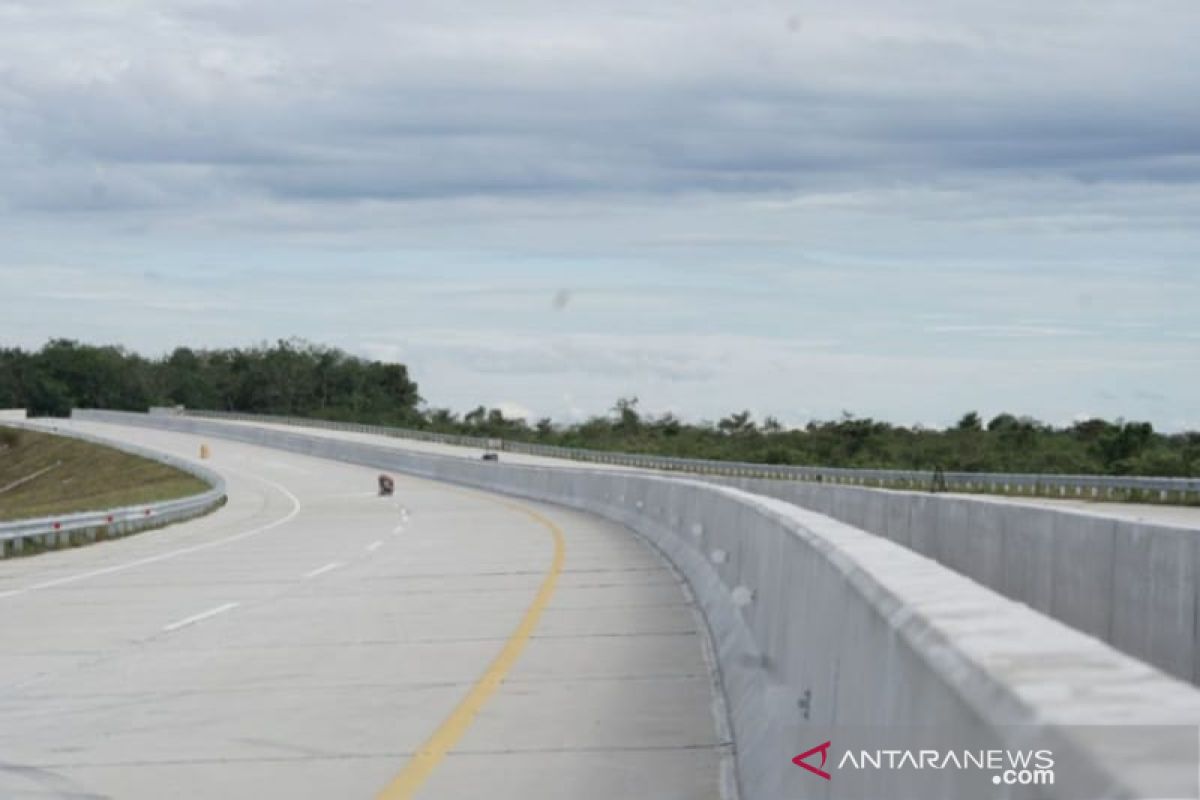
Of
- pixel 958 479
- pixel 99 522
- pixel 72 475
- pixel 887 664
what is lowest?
pixel 99 522

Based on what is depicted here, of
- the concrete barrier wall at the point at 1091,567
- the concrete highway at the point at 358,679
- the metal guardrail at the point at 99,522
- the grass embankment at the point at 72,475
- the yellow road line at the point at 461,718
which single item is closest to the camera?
the yellow road line at the point at 461,718

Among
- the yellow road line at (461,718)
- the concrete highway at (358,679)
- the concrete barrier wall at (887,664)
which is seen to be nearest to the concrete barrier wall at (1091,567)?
the concrete barrier wall at (887,664)

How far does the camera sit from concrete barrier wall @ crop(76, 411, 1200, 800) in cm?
388

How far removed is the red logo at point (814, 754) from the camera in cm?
725

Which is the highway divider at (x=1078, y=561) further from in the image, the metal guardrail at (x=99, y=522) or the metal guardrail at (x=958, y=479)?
the metal guardrail at (x=958, y=479)

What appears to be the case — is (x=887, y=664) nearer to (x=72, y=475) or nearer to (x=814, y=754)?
(x=814, y=754)

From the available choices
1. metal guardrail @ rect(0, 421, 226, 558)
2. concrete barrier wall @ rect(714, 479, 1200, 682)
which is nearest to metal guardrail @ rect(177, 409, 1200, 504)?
metal guardrail @ rect(0, 421, 226, 558)

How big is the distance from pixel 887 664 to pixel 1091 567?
357 inches

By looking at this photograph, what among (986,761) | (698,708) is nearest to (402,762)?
(698,708)

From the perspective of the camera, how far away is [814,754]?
7.62 meters

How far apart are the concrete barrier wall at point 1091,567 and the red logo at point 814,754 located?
4.39 metres

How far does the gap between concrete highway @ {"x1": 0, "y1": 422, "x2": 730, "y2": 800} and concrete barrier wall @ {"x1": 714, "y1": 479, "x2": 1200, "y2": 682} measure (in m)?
2.75

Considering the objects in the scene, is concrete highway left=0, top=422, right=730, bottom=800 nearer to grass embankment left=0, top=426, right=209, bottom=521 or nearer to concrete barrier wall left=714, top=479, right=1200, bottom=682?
concrete barrier wall left=714, top=479, right=1200, bottom=682

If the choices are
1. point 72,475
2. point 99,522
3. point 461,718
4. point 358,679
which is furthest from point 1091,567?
point 72,475
